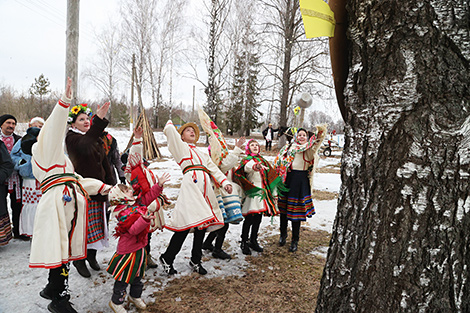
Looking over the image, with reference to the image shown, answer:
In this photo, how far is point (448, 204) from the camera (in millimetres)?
1295

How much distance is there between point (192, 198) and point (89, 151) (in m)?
1.24

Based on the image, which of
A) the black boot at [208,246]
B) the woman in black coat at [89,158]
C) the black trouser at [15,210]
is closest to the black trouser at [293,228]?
the black boot at [208,246]

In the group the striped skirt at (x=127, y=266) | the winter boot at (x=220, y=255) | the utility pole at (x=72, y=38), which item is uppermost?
the utility pole at (x=72, y=38)

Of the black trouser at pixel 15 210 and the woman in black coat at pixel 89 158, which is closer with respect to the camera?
the woman in black coat at pixel 89 158

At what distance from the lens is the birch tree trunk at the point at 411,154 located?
127cm

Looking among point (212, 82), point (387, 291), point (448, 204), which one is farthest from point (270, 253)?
point (212, 82)

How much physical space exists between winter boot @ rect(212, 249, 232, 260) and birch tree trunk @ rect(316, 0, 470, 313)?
233 cm

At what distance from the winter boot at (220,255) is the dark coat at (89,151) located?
1.57 meters

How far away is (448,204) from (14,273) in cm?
405

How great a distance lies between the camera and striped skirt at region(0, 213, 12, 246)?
3701mm

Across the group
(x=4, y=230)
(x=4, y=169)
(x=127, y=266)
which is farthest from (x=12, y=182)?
(x=127, y=266)

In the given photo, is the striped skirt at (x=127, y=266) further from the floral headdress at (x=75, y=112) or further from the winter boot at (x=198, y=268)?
the floral headdress at (x=75, y=112)

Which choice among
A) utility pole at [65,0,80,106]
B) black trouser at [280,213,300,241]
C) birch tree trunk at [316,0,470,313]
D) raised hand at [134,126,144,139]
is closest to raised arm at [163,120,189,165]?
raised hand at [134,126,144,139]

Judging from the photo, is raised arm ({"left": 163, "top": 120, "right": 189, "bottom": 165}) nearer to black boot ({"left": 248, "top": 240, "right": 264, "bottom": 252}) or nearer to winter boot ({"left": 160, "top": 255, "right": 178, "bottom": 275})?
winter boot ({"left": 160, "top": 255, "right": 178, "bottom": 275})
